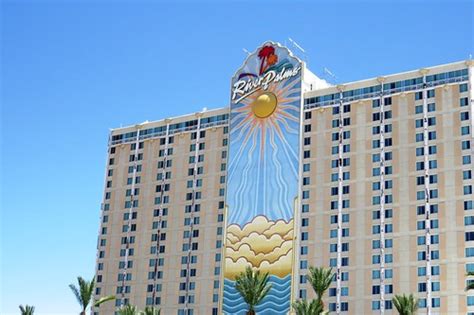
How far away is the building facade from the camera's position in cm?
11188

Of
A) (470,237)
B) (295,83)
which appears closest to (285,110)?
(295,83)

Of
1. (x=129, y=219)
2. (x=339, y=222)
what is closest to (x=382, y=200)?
(x=339, y=222)

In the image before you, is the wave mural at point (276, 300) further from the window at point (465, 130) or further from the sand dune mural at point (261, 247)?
the window at point (465, 130)

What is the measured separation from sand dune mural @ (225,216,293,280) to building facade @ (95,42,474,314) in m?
0.20

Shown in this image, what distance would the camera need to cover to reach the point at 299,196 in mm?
123438

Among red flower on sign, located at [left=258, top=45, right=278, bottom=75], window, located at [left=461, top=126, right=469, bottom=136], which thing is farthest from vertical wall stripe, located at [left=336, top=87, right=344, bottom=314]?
window, located at [left=461, top=126, right=469, bottom=136]

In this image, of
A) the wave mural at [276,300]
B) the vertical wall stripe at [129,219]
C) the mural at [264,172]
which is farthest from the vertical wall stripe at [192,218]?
the vertical wall stripe at [129,219]

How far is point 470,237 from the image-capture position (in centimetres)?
10725

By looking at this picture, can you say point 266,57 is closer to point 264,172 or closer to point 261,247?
point 264,172

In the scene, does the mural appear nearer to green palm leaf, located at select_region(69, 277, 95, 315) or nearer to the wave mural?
the wave mural

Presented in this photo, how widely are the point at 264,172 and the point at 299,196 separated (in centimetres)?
791

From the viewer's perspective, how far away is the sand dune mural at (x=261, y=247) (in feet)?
398

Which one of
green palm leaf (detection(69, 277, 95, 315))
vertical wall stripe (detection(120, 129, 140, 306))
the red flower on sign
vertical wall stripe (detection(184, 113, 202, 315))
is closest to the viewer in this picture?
green palm leaf (detection(69, 277, 95, 315))

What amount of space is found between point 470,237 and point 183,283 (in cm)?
5098
